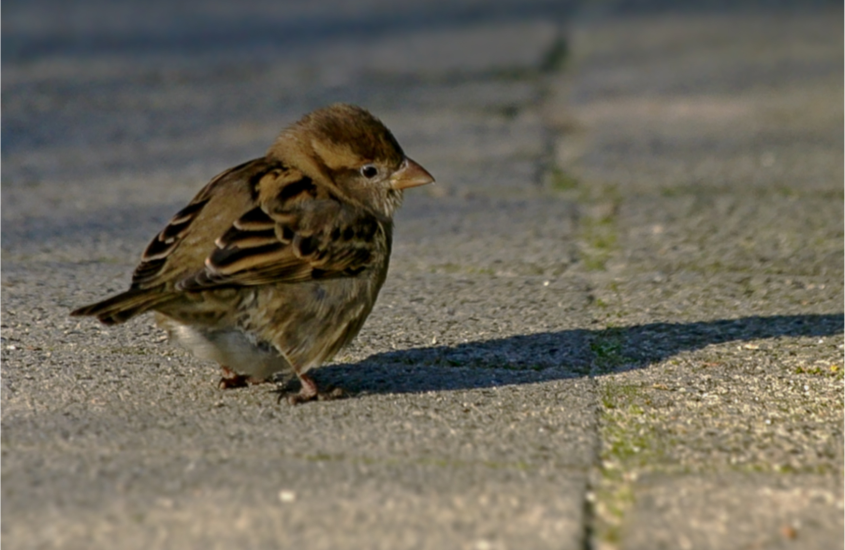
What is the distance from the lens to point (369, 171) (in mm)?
4859

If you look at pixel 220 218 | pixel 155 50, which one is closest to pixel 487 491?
pixel 220 218

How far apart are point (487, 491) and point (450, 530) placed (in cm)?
27

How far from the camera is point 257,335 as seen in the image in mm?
4223

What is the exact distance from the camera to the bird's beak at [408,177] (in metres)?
4.92

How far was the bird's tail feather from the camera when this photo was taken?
3.83 m

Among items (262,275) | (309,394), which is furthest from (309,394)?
(262,275)

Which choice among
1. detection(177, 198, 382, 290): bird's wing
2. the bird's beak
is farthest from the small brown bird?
the bird's beak

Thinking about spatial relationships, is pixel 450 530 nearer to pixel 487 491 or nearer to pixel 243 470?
pixel 487 491

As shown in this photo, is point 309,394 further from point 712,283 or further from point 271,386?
point 712,283

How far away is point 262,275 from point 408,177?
97 centimetres

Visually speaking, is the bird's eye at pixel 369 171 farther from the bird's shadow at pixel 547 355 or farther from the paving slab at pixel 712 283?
the paving slab at pixel 712 283

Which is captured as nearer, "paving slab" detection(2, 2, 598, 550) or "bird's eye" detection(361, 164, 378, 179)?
"paving slab" detection(2, 2, 598, 550)

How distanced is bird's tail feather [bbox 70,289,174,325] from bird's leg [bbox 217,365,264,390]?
1.31 feet

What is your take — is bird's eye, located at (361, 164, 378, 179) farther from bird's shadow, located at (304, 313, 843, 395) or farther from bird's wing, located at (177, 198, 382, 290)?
bird's shadow, located at (304, 313, 843, 395)
